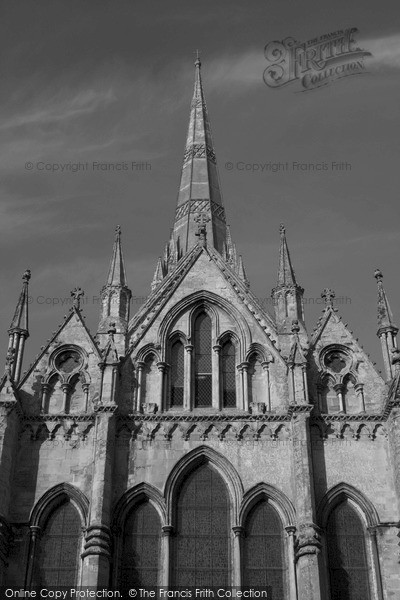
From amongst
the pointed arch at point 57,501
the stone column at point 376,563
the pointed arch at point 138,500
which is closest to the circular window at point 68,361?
the pointed arch at point 57,501

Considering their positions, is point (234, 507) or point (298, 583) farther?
point (234, 507)

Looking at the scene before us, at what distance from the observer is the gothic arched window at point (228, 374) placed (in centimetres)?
2795

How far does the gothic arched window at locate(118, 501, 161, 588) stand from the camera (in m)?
24.5

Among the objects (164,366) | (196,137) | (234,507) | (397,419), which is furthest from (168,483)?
(196,137)

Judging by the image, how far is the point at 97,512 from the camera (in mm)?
24453

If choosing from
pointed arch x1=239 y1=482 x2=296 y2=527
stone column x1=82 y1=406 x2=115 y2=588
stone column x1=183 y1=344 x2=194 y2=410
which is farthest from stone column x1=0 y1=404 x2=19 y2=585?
pointed arch x1=239 y1=482 x2=296 y2=527

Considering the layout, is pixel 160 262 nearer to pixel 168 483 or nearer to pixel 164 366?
pixel 164 366

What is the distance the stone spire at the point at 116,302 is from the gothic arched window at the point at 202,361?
2415mm

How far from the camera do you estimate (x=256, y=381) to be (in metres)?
28.2

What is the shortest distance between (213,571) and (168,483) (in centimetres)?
278

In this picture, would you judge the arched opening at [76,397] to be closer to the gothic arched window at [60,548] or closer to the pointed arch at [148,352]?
the pointed arch at [148,352]

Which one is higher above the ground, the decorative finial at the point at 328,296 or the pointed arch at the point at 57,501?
the decorative finial at the point at 328,296

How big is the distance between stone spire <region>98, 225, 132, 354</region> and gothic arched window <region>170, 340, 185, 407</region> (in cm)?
175

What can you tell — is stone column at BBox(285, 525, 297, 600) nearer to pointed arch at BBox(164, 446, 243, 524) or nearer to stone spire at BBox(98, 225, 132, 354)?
pointed arch at BBox(164, 446, 243, 524)
